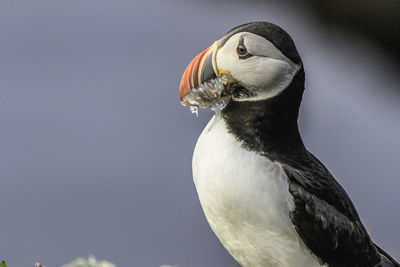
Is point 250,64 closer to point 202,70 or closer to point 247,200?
point 202,70

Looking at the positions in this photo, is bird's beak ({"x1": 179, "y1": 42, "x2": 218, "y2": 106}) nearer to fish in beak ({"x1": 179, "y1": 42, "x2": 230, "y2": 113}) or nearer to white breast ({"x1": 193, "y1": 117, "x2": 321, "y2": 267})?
fish in beak ({"x1": 179, "y1": 42, "x2": 230, "y2": 113})

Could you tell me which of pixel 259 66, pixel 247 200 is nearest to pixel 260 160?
pixel 247 200

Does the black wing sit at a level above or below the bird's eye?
below

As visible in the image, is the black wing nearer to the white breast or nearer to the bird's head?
the white breast

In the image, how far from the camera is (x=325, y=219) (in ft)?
7.29

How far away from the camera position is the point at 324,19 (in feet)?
21.1

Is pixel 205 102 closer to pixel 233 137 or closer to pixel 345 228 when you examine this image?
pixel 233 137

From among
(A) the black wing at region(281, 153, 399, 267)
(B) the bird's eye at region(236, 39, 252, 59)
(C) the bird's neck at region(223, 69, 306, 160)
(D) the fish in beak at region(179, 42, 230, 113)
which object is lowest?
(A) the black wing at region(281, 153, 399, 267)

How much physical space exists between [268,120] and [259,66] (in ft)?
0.53

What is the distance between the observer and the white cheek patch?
2062 mm

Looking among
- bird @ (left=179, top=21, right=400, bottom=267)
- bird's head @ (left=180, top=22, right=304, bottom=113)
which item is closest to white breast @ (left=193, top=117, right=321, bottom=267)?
bird @ (left=179, top=21, right=400, bottom=267)

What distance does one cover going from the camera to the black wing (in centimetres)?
216

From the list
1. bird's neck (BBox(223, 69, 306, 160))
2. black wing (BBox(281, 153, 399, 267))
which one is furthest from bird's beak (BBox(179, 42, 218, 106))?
black wing (BBox(281, 153, 399, 267))

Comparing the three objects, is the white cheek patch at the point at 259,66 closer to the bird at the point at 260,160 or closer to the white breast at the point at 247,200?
the bird at the point at 260,160
